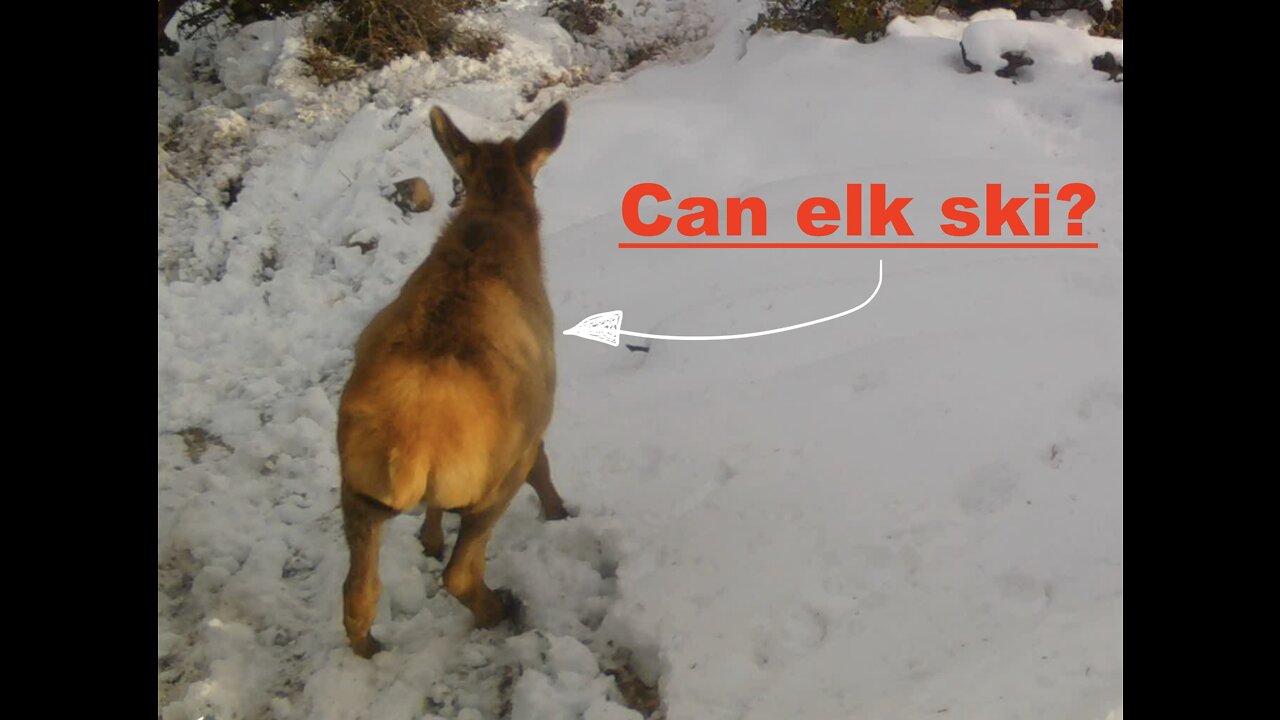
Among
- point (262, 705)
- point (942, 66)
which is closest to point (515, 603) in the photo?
point (262, 705)

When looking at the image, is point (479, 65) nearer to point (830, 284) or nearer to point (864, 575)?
point (830, 284)

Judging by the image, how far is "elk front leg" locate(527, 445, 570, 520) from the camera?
13.6 ft

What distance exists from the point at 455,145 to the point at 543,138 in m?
0.42

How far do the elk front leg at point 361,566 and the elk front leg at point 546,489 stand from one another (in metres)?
1.02

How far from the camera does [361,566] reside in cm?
318

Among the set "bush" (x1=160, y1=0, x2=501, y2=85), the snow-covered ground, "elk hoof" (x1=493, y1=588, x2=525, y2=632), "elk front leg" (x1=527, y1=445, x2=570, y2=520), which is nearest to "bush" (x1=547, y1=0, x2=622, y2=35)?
"bush" (x1=160, y1=0, x2=501, y2=85)

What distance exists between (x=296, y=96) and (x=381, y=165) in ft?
4.73

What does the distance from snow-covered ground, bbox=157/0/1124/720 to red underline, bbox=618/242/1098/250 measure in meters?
0.06

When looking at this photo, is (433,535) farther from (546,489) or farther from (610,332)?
(610,332)

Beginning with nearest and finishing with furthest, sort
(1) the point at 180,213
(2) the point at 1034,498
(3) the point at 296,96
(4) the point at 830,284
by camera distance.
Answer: (2) the point at 1034,498, (4) the point at 830,284, (1) the point at 180,213, (3) the point at 296,96

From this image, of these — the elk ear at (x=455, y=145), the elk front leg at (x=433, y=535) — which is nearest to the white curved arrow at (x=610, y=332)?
the elk ear at (x=455, y=145)

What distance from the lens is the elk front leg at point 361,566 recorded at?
3.03m

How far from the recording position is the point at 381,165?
678 cm

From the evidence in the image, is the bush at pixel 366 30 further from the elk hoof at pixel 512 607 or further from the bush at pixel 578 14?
the elk hoof at pixel 512 607
